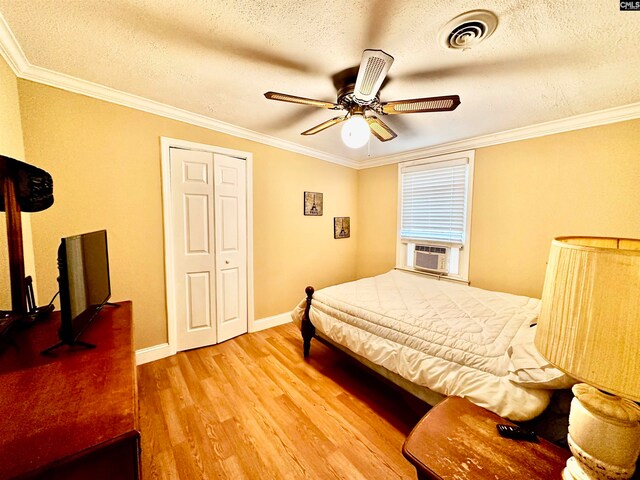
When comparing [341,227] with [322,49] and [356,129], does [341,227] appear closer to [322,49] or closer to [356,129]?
[356,129]

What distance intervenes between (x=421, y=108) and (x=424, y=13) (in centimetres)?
51

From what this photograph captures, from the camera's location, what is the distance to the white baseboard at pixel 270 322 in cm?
313

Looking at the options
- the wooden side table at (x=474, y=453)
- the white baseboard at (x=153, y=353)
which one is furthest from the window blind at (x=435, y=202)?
the white baseboard at (x=153, y=353)

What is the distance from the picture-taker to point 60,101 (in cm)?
186

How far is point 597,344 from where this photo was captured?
0.53 meters

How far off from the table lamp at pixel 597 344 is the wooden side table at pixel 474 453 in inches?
5.7

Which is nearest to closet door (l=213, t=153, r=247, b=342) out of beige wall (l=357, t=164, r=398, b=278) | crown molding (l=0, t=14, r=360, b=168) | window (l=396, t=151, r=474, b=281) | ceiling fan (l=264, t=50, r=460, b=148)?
crown molding (l=0, t=14, r=360, b=168)

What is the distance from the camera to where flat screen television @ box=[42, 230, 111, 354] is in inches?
39.8

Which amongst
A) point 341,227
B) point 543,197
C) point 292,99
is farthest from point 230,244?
point 543,197

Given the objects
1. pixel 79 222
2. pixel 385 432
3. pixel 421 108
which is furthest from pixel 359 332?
pixel 79 222

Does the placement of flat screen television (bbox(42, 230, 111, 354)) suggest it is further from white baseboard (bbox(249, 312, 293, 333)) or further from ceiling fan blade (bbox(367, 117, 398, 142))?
ceiling fan blade (bbox(367, 117, 398, 142))

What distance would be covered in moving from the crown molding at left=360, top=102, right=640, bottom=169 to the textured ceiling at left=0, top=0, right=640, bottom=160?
0.40 ft

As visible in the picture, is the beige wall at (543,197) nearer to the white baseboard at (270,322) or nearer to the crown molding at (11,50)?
the white baseboard at (270,322)

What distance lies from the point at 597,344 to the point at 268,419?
6.27 ft
